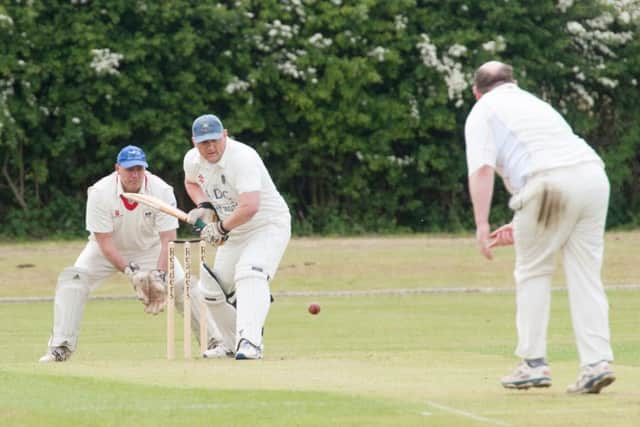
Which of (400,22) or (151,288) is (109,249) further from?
(400,22)

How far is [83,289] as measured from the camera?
11.2m

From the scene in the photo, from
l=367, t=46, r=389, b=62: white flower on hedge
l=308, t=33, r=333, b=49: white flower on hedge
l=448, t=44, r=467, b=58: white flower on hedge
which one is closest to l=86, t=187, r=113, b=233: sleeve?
l=308, t=33, r=333, b=49: white flower on hedge

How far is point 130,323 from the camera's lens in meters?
15.0

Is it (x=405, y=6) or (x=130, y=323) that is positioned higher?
(x=405, y=6)

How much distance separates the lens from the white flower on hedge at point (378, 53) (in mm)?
23344

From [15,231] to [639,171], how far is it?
31.6 ft

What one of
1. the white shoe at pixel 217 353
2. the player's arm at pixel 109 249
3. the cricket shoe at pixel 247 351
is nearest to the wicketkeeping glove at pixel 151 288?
the player's arm at pixel 109 249

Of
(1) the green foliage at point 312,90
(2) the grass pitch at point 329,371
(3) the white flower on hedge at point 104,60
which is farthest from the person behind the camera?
(1) the green foliage at point 312,90

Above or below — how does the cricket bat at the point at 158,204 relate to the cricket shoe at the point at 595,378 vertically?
above

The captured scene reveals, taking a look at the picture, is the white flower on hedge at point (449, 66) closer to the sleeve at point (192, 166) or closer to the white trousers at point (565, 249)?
the sleeve at point (192, 166)

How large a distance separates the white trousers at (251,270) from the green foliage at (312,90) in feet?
39.6

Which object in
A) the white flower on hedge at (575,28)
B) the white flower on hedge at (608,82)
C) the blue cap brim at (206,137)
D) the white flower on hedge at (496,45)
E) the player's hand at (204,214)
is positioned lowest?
the player's hand at (204,214)

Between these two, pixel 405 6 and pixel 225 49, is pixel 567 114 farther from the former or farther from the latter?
pixel 225 49

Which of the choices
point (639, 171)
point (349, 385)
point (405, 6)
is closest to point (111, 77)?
point (405, 6)
